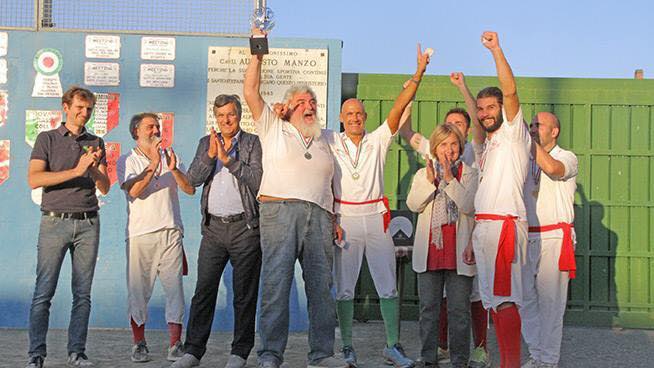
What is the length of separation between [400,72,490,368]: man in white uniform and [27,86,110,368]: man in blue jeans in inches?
96.0

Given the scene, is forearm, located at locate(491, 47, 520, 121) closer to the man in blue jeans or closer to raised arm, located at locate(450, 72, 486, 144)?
raised arm, located at locate(450, 72, 486, 144)

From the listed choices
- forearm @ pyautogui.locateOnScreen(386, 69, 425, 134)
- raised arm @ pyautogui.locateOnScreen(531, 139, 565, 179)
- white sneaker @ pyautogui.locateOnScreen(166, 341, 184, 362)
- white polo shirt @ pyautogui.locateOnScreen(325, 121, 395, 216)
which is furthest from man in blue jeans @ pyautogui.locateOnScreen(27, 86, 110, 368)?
raised arm @ pyautogui.locateOnScreen(531, 139, 565, 179)

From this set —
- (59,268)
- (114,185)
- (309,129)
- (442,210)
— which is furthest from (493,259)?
(114,185)

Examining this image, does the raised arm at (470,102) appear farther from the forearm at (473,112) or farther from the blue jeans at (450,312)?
the blue jeans at (450,312)

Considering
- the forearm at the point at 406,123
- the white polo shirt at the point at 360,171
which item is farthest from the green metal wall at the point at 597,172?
the white polo shirt at the point at 360,171

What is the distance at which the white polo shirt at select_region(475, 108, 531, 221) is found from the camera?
5.84 metres

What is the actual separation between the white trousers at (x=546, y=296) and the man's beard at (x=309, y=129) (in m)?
1.70

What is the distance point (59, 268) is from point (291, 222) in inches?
72.9

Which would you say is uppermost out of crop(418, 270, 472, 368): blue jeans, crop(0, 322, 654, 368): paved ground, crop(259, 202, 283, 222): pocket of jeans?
crop(259, 202, 283, 222): pocket of jeans

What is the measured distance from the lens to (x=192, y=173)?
6695mm

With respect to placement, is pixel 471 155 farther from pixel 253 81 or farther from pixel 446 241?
pixel 253 81

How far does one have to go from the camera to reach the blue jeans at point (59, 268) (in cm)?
658

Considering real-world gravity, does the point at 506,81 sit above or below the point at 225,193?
above

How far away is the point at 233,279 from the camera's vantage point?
21.9 ft
